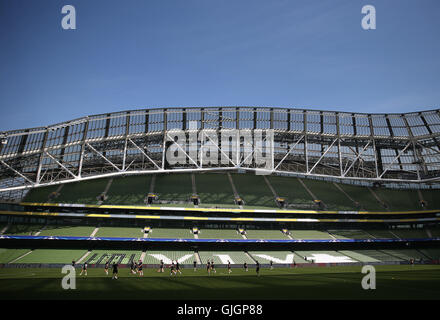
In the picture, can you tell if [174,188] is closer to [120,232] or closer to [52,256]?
[120,232]

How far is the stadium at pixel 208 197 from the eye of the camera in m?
35.7

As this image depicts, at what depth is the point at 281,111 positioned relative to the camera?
40.5 metres

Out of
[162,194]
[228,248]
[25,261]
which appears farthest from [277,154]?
[25,261]

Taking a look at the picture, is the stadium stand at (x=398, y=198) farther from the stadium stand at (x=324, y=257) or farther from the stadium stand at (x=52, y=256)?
the stadium stand at (x=52, y=256)

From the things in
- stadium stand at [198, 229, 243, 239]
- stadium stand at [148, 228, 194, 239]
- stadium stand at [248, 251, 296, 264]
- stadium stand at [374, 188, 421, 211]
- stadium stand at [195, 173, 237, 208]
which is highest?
stadium stand at [195, 173, 237, 208]

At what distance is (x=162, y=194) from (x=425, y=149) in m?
42.3

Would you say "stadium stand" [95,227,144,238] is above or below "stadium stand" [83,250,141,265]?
above

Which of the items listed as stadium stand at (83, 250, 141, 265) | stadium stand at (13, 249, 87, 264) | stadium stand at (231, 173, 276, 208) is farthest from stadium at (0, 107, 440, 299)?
stadium stand at (231, 173, 276, 208)

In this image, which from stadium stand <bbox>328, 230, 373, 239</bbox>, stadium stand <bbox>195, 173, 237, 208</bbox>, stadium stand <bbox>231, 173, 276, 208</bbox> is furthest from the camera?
stadium stand <bbox>231, 173, 276, 208</bbox>

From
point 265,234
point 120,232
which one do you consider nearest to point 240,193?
point 265,234

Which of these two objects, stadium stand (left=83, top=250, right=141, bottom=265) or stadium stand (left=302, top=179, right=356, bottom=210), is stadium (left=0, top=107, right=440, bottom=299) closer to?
stadium stand (left=83, top=250, right=141, bottom=265)

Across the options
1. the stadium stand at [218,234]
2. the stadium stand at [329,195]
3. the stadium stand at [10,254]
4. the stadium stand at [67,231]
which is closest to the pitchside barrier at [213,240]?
the stadium stand at [67,231]

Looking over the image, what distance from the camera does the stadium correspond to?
3566cm
